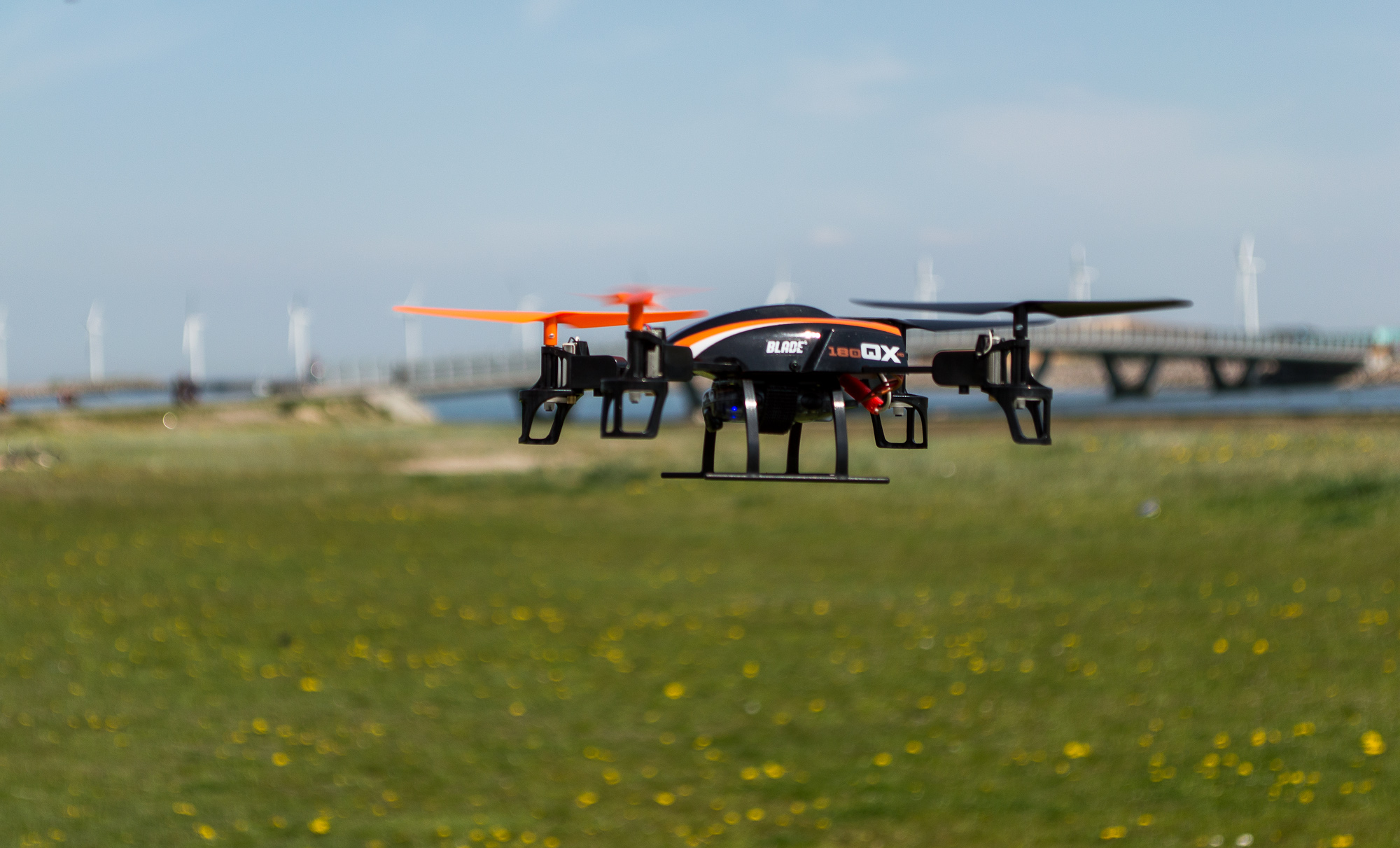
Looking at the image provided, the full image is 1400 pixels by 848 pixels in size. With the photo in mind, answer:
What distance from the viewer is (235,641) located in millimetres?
53781

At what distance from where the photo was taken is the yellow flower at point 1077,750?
39906 mm

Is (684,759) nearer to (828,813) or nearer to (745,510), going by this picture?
(828,813)

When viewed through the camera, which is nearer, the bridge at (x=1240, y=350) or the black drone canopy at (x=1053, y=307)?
the black drone canopy at (x=1053, y=307)

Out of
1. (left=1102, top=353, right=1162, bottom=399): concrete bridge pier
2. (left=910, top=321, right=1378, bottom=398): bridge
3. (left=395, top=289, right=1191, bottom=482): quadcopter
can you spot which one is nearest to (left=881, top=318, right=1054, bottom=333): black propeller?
(left=395, top=289, right=1191, bottom=482): quadcopter

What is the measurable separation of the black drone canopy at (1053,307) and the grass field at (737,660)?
1150 cm

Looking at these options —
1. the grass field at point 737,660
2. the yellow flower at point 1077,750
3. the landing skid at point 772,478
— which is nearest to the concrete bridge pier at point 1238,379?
the landing skid at point 772,478

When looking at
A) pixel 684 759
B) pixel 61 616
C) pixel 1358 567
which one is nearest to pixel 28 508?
pixel 61 616

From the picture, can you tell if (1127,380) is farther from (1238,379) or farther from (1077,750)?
(1077,750)

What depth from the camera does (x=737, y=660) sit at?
53.0m

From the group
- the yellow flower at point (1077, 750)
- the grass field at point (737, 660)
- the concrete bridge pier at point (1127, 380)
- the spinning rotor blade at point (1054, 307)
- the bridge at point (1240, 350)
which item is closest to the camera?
the spinning rotor blade at point (1054, 307)

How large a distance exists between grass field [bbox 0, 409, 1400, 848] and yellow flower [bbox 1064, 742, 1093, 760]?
13 centimetres

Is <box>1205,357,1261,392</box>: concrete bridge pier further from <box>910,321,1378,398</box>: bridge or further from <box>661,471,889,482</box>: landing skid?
<box>661,471,889,482</box>: landing skid

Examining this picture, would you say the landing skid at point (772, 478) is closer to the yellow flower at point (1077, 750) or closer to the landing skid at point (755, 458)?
the landing skid at point (755, 458)

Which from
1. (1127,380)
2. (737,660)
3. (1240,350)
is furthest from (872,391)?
(737,660)
